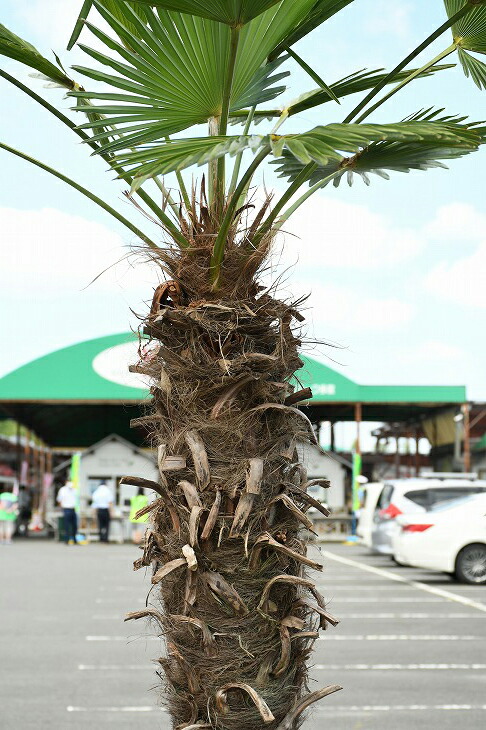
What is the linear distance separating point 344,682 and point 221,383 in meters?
5.99

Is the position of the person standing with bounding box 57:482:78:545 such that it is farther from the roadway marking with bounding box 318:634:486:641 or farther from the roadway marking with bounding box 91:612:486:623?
the roadway marking with bounding box 318:634:486:641

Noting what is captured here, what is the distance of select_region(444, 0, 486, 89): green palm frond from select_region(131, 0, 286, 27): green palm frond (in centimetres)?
118

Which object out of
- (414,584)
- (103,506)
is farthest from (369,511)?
(103,506)

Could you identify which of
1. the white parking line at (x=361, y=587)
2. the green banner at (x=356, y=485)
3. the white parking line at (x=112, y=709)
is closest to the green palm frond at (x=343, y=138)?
the white parking line at (x=112, y=709)

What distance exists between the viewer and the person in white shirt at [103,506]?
28.0 metres

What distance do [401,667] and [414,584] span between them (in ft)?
27.2

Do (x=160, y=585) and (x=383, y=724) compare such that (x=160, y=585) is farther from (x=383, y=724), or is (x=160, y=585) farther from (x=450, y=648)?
(x=450, y=648)

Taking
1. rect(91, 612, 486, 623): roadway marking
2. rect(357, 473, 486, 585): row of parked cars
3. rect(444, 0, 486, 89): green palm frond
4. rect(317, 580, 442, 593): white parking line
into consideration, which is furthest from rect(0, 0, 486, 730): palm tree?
rect(357, 473, 486, 585): row of parked cars

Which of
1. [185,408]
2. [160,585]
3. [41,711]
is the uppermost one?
[185,408]

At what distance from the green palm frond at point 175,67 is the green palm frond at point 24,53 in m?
0.29

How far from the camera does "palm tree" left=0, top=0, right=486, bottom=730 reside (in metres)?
3.29

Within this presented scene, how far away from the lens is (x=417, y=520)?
1738 centimetres

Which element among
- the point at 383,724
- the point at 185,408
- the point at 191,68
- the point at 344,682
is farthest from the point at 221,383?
the point at 344,682

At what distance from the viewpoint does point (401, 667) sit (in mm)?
9492
